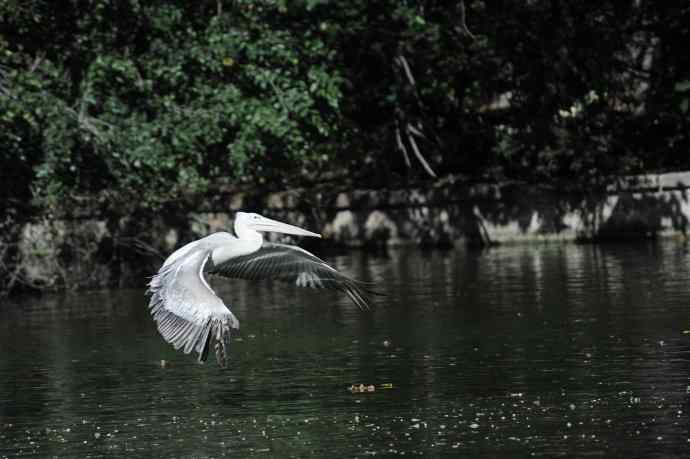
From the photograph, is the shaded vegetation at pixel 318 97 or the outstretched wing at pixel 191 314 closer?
the outstretched wing at pixel 191 314

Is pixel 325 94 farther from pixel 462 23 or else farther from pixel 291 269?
pixel 291 269

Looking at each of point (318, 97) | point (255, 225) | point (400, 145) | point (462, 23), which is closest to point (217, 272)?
point (255, 225)

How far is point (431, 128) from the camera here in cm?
3059

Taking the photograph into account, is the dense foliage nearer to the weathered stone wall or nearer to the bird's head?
the weathered stone wall

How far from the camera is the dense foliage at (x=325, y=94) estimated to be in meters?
21.1

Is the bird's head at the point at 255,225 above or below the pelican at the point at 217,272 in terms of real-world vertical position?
above

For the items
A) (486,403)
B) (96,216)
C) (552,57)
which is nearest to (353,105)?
(552,57)

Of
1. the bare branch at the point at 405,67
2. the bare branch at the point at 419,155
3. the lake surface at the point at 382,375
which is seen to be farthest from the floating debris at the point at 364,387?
the bare branch at the point at 419,155

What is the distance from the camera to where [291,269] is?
45.4 ft

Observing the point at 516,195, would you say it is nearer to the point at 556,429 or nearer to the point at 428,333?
the point at 428,333

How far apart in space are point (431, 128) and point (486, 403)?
20.2 metres

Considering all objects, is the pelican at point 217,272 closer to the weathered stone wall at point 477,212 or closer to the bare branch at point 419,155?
the weathered stone wall at point 477,212

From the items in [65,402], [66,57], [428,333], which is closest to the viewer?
[65,402]

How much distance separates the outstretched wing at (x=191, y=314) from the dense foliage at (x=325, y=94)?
27.3 ft
